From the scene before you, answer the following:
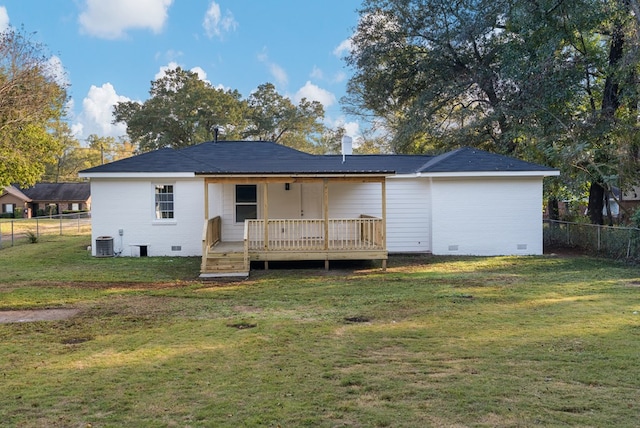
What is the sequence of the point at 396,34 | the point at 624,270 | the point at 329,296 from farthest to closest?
the point at 396,34 < the point at 624,270 < the point at 329,296

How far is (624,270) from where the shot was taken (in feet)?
37.5

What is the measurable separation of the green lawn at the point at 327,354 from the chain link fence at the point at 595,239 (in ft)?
9.75

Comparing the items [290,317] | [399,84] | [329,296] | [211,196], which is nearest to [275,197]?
[211,196]

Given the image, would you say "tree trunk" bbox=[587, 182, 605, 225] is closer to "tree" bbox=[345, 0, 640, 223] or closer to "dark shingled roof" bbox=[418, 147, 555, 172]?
"tree" bbox=[345, 0, 640, 223]

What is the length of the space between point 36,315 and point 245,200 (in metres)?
8.01

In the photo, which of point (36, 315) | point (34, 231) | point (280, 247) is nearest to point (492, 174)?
point (280, 247)

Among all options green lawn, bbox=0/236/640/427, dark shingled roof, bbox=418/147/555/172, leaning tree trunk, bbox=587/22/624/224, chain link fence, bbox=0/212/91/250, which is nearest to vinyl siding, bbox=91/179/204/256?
green lawn, bbox=0/236/640/427

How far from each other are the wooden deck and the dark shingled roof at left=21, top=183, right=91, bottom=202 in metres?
50.7

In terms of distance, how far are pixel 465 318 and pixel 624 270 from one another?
22.7 feet

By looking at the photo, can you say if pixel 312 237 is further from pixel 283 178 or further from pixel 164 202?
pixel 164 202

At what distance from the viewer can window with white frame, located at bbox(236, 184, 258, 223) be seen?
14.9 meters

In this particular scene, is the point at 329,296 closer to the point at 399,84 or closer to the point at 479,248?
the point at 479,248

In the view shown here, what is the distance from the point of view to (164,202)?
49.0 ft

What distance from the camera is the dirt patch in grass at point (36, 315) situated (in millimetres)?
7154
